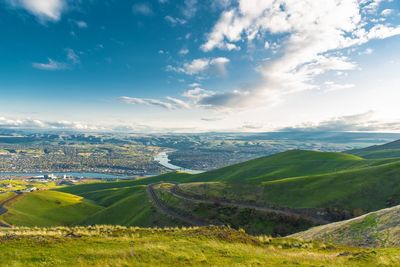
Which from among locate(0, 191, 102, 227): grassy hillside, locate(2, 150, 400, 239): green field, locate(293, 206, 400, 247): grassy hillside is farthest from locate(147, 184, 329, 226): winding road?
locate(0, 191, 102, 227): grassy hillside

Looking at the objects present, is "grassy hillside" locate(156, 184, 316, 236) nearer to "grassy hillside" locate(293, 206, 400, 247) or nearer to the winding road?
the winding road

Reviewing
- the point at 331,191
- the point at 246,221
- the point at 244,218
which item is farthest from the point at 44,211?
the point at 331,191

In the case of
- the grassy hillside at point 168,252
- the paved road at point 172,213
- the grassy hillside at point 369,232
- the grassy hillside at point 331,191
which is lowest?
the paved road at point 172,213

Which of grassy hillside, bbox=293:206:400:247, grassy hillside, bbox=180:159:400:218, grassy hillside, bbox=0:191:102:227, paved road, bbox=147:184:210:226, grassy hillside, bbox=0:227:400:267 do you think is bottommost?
grassy hillside, bbox=0:191:102:227

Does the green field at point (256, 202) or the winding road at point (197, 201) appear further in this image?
the green field at point (256, 202)

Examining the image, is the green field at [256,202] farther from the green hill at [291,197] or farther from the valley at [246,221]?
the valley at [246,221]

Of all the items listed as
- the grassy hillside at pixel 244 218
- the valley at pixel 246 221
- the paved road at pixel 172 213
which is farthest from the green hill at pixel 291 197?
the grassy hillside at pixel 244 218

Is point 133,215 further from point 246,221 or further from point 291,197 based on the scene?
point 291,197

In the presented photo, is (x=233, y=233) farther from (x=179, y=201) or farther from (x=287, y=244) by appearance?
(x=179, y=201)
